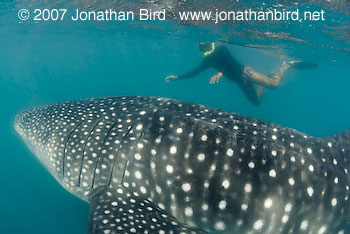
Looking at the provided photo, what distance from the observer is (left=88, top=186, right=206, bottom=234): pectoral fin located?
3241 mm

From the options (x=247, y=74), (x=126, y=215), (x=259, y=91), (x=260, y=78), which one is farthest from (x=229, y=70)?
(x=126, y=215)

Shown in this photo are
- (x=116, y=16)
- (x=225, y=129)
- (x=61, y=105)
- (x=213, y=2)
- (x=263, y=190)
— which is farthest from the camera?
(x=116, y=16)

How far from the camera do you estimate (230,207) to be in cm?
349

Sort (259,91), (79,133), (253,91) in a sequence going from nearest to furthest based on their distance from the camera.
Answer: (79,133) < (253,91) < (259,91)

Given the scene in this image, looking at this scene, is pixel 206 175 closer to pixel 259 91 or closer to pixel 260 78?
pixel 260 78

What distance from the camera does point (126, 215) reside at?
11.3 ft

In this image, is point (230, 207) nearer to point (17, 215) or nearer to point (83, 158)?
point (83, 158)

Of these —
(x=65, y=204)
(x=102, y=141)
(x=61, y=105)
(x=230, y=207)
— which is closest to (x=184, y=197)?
(x=230, y=207)

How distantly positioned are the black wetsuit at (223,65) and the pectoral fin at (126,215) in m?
10.0

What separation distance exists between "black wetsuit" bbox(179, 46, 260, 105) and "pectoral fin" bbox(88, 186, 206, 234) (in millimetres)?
10048

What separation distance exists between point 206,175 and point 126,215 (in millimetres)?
1253

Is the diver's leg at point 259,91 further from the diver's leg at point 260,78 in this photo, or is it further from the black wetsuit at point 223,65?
the diver's leg at point 260,78

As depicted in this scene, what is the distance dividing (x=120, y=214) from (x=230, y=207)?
1.55 meters

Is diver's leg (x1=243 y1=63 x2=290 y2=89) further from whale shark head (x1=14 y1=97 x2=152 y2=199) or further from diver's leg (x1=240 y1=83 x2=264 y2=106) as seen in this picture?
A: whale shark head (x1=14 y1=97 x2=152 y2=199)
